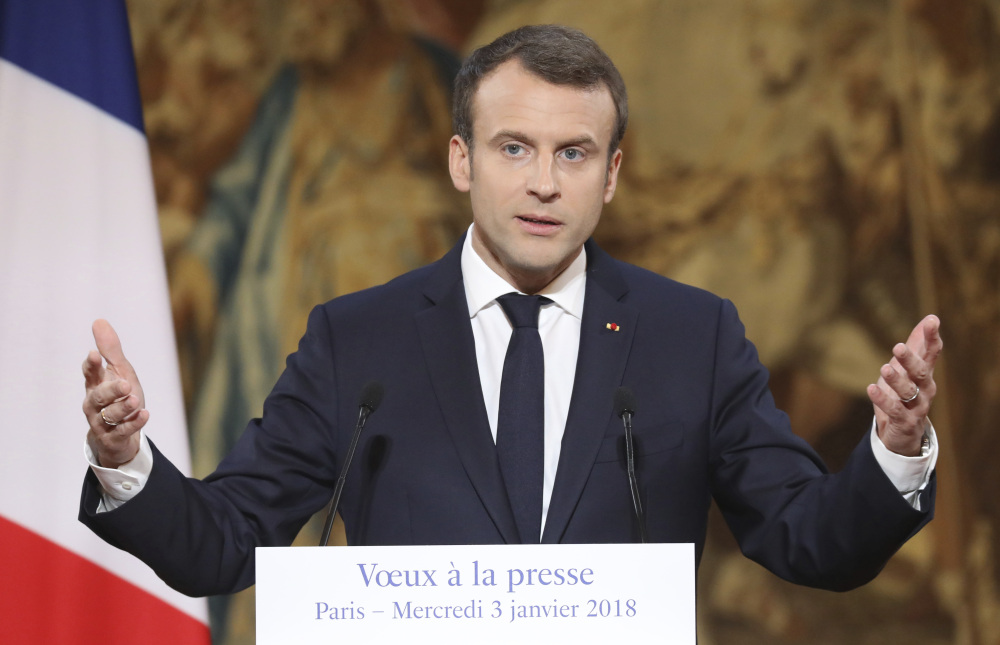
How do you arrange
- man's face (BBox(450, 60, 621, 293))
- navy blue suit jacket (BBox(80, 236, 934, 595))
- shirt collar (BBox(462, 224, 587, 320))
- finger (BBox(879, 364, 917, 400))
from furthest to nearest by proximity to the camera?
shirt collar (BBox(462, 224, 587, 320)) → man's face (BBox(450, 60, 621, 293)) → navy blue suit jacket (BBox(80, 236, 934, 595)) → finger (BBox(879, 364, 917, 400))

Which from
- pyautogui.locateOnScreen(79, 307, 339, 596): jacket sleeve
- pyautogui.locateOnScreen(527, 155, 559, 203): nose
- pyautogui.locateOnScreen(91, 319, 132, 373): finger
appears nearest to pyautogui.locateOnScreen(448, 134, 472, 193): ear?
pyautogui.locateOnScreen(527, 155, 559, 203): nose

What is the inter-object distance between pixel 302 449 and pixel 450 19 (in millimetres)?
3021

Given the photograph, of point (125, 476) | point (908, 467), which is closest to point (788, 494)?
point (908, 467)

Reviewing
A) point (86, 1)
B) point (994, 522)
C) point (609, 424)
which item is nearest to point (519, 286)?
point (609, 424)

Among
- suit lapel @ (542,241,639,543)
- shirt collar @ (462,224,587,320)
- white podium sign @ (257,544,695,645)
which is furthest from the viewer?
shirt collar @ (462,224,587,320)

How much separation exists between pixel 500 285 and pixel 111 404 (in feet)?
2.74

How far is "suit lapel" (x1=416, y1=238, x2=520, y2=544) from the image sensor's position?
1.78 m

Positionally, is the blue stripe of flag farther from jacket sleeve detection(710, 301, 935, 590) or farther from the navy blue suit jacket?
jacket sleeve detection(710, 301, 935, 590)

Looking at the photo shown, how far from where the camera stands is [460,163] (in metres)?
2.13

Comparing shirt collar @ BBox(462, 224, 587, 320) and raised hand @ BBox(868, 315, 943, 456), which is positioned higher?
shirt collar @ BBox(462, 224, 587, 320)

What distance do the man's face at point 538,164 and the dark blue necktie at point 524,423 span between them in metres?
0.15

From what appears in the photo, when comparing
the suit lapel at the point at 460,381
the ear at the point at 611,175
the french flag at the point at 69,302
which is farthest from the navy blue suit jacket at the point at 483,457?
the french flag at the point at 69,302

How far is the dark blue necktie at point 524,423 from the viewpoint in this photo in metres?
1.79

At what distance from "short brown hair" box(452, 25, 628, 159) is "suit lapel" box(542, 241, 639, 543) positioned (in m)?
0.27
